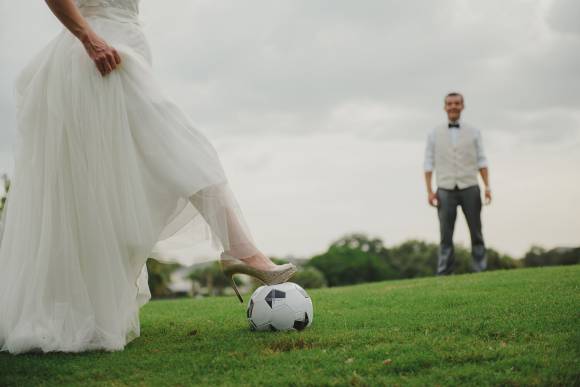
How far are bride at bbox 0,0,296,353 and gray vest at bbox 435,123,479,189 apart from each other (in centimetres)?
871

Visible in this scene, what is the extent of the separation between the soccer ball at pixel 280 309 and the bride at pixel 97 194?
0.16 metres

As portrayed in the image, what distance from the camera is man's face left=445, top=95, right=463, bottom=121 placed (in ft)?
45.0

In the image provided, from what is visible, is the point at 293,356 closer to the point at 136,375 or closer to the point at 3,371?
the point at 136,375

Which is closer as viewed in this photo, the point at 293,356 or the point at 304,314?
the point at 293,356

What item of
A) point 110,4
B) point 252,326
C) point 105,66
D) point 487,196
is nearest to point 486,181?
→ point 487,196

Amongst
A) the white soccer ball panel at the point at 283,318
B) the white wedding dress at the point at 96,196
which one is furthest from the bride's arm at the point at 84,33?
the white soccer ball panel at the point at 283,318

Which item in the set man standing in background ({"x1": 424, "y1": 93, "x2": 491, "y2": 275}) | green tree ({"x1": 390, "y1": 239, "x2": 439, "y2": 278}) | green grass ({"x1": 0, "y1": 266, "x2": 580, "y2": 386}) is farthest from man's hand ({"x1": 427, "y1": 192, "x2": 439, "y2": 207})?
green tree ({"x1": 390, "y1": 239, "x2": 439, "y2": 278})

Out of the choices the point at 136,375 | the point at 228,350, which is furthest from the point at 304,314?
the point at 136,375

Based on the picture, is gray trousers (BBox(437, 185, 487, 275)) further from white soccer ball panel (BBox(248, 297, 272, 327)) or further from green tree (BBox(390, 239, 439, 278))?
green tree (BBox(390, 239, 439, 278))

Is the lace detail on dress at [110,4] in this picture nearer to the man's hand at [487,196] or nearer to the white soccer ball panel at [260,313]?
the white soccer ball panel at [260,313]

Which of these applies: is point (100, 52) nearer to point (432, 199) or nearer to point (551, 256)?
point (432, 199)

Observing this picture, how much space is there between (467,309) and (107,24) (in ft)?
14.9

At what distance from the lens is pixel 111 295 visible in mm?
5223

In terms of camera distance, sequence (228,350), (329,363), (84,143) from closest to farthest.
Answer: (329,363) < (228,350) < (84,143)
